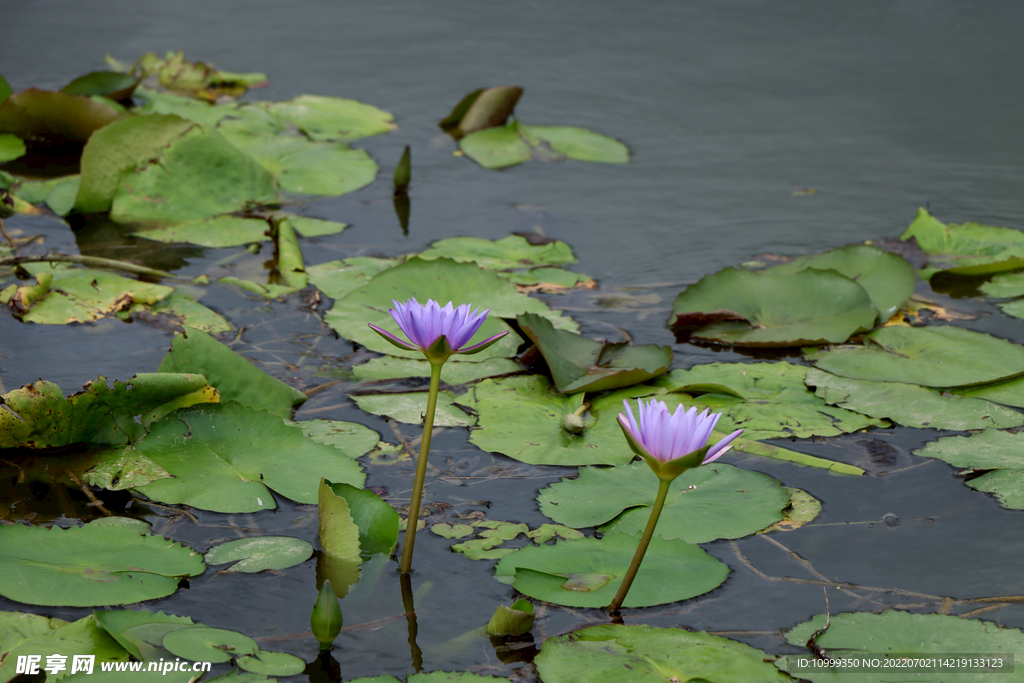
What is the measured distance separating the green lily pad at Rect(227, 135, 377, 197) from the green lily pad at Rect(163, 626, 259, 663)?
270 cm

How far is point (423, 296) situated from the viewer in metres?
2.70

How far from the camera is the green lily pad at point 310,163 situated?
3.92 metres

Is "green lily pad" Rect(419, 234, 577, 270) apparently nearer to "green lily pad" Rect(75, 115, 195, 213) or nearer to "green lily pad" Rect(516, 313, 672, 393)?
"green lily pad" Rect(516, 313, 672, 393)

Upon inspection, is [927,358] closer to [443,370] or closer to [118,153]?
[443,370]

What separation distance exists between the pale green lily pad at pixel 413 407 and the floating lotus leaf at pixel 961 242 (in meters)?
2.09

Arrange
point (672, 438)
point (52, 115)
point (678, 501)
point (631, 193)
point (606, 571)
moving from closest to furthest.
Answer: point (672, 438) < point (606, 571) < point (678, 501) < point (52, 115) < point (631, 193)

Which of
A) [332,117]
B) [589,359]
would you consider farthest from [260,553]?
[332,117]

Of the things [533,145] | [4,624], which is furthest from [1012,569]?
[533,145]

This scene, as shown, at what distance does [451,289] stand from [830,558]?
144 cm

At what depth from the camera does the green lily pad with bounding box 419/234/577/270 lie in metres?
3.28

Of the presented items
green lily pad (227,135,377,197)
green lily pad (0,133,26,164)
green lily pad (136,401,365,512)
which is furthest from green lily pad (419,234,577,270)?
green lily pad (0,133,26,164)

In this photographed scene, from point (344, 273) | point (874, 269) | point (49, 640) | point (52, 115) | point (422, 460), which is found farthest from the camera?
point (52, 115)

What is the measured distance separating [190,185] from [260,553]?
2258mm

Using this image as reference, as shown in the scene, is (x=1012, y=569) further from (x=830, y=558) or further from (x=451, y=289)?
(x=451, y=289)
